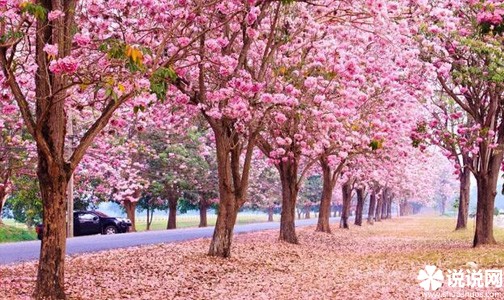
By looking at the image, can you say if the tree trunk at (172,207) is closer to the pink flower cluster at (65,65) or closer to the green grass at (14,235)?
the green grass at (14,235)

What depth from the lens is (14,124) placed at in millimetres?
21000

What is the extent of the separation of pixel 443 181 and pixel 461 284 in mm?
104811

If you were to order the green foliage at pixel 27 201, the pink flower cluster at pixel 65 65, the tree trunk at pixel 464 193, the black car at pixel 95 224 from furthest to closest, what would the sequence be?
the tree trunk at pixel 464 193
the black car at pixel 95 224
the green foliage at pixel 27 201
the pink flower cluster at pixel 65 65

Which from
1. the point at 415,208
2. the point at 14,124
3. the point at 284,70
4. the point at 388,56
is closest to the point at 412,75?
the point at 388,56

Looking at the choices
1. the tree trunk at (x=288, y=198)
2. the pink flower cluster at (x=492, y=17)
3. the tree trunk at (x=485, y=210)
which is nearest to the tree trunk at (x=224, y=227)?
the pink flower cluster at (x=492, y=17)

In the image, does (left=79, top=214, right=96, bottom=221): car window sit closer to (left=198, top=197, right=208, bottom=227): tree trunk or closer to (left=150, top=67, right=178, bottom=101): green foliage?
(left=198, top=197, right=208, bottom=227): tree trunk

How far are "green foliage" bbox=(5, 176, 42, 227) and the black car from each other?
2.47 metres

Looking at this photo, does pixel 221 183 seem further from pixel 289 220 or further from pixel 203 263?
pixel 289 220

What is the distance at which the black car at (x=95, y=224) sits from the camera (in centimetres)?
3344

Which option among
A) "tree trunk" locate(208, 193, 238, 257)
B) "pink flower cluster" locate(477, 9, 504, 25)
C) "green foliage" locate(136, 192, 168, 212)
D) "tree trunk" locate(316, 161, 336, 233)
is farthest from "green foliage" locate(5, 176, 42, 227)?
"pink flower cluster" locate(477, 9, 504, 25)

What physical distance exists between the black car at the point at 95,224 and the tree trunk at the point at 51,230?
2322 cm

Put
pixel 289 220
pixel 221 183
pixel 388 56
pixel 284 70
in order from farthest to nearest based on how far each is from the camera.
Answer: pixel 289 220, pixel 388 56, pixel 221 183, pixel 284 70

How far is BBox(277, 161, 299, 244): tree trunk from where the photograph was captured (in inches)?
1006

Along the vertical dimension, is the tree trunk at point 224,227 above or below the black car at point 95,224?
→ above
